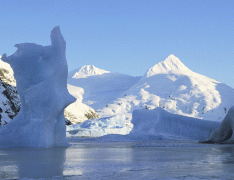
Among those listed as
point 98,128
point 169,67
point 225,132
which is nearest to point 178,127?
point 225,132

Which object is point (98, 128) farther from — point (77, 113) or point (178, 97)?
point (178, 97)

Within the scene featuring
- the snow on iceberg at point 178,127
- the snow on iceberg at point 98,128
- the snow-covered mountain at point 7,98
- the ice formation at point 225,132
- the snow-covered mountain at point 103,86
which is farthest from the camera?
the snow-covered mountain at point 103,86

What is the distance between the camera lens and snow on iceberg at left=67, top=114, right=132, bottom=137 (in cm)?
3447

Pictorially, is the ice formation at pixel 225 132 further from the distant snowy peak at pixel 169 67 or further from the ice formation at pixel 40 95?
the distant snowy peak at pixel 169 67

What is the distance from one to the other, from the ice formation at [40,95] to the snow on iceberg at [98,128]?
2213cm

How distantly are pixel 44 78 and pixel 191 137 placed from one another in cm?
1246

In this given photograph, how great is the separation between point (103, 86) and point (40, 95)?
155 m

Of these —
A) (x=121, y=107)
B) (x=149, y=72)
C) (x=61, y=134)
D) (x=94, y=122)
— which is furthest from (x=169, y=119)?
(x=149, y=72)

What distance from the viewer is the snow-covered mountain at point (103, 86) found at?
141m

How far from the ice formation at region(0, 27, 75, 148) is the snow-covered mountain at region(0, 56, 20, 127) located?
77.1ft

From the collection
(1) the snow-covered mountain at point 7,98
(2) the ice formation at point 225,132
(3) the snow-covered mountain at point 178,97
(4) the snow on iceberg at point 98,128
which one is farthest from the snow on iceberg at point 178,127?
(3) the snow-covered mountain at point 178,97

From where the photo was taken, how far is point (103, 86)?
166500 mm

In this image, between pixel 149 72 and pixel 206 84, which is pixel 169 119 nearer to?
pixel 206 84

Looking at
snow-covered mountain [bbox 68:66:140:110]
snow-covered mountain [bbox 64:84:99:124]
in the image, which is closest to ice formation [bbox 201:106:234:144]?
snow-covered mountain [bbox 64:84:99:124]
